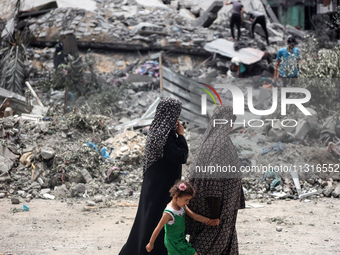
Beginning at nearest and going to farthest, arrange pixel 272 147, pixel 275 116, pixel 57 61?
pixel 272 147, pixel 275 116, pixel 57 61

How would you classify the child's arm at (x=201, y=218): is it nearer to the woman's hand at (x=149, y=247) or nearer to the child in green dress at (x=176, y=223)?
the child in green dress at (x=176, y=223)

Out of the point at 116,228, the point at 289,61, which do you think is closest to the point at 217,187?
the point at 116,228

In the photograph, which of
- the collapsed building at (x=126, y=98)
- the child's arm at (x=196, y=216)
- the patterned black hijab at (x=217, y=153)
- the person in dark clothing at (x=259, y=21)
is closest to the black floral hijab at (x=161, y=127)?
the patterned black hijab at (x=217, y=153)

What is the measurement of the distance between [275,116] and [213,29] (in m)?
7.05

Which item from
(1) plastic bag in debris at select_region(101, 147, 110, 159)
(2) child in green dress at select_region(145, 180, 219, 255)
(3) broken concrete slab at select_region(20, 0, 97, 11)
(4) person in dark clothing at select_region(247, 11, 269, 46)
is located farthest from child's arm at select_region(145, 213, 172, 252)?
(3) broken concrete slab at select_region(20, 0, 97, 11)

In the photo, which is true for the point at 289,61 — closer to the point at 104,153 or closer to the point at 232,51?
the point at 104,153

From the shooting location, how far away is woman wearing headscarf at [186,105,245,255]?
3.43m

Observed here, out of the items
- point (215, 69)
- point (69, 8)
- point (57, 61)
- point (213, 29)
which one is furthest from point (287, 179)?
point (69, 8)

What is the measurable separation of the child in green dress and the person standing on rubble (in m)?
6.07

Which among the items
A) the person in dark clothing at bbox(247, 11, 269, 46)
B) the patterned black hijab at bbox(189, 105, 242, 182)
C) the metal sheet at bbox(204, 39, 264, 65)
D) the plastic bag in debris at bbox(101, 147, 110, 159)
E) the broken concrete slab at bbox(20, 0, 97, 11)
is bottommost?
the plastic bag in debris at bbox(101, 147, 110, 159)

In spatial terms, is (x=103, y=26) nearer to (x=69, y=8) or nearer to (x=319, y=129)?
(x=69, y=8)

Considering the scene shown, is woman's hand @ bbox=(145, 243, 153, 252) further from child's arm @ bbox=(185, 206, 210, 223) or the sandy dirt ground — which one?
the sandy dirt ground

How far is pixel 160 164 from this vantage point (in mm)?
3748

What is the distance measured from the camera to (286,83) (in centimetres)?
934
